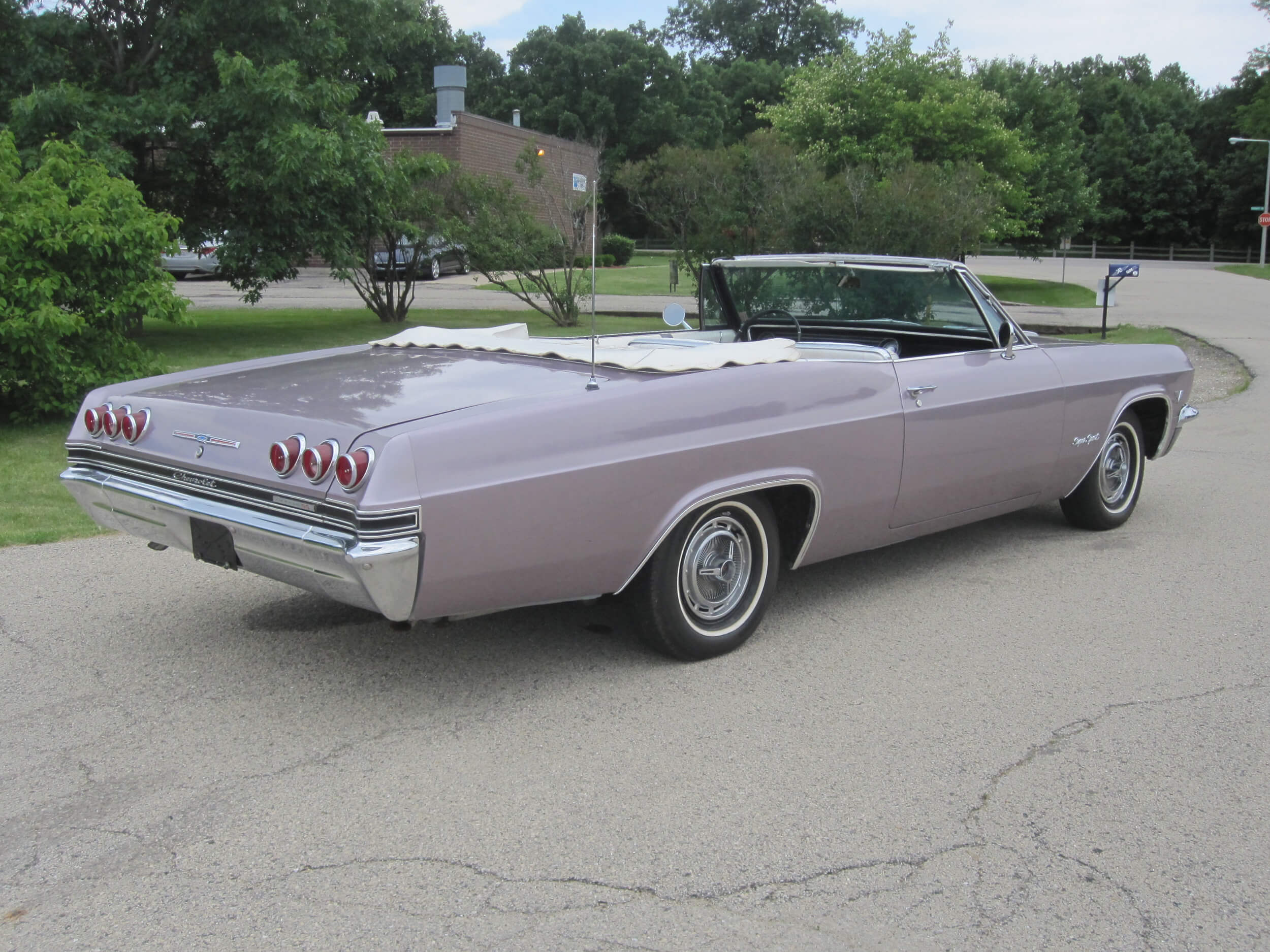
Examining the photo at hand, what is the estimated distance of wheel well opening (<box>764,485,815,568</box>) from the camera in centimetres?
461

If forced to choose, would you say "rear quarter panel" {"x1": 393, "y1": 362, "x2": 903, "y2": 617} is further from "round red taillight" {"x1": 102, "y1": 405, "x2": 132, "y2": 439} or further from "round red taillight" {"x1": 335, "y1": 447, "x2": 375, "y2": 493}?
"round red taillight" {"x1": 102, "y1": 405, "x2": 132, "y2": 439}

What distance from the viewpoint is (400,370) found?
179 inches

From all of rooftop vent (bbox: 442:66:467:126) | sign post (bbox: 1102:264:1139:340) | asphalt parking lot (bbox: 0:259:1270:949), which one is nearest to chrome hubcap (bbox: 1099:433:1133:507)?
asphalt parking lot (bbox: 0:259:1270:949)

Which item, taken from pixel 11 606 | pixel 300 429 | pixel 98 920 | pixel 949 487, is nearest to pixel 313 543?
pixel 300 429

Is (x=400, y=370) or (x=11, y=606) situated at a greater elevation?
(x=400, y=370)

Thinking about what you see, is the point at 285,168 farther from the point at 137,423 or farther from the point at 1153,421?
the point at 1153,421

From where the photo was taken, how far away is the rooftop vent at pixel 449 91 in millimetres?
38500

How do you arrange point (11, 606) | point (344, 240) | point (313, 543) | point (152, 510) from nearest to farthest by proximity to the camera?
point (313, 543)
point (152, 510)
point (11, 606)
point (344, 240)

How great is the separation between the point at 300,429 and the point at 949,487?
2792 millimetres

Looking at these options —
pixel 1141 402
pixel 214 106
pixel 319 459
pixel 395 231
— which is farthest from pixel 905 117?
pixel 319 459

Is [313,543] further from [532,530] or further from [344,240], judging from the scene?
[344,240]

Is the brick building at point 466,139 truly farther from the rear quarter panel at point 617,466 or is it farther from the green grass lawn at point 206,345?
the rear quarter panel at point 617,466

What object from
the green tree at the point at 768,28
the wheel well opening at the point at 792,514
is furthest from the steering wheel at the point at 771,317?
the green tree at the point at 768,28

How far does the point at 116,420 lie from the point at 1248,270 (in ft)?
173
